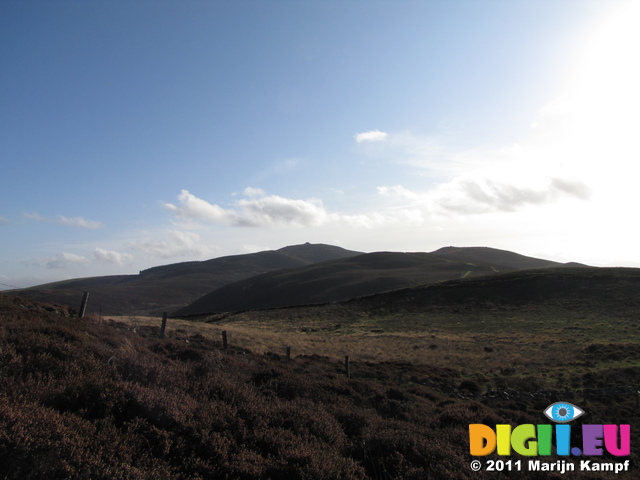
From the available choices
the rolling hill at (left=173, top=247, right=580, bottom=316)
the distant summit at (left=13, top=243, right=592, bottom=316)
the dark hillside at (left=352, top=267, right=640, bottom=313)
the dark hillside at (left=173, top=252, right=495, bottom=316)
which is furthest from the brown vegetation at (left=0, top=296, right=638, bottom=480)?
the dark hillside at (left=173, top=252, right=495, bottom=316)

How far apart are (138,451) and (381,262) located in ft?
556

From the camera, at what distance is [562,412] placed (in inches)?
485

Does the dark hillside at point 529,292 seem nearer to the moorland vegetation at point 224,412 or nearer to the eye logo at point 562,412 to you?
the moorland vegetation at point 224,412

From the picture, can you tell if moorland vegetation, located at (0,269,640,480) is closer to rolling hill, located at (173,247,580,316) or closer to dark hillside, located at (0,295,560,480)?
dark hillside, located at (0,295,560,480)

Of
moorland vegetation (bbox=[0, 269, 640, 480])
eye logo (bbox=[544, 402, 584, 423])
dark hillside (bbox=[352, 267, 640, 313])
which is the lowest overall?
eye logo (bbox=[544, 402, 584, 423])

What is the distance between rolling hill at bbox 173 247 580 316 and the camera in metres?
114

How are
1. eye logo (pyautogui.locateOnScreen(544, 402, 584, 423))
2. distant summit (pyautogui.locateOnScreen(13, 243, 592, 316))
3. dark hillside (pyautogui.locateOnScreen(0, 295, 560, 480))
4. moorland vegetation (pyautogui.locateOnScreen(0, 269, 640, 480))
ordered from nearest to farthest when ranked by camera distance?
1. dark hillside (pyautogui.locateOnScreen(0, 295, 560, 480))
2. moorland vegetation (pyautogui.locateOnScreen(0, 269, 640, 480))
3. eye logo (pyautogui.locateOnScreen(544, 402, 584, 423))
4. distant summit (pyautogui.locateOnScreen(13, 243, 592, 316))

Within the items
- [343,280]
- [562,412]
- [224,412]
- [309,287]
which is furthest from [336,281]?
[224,412]

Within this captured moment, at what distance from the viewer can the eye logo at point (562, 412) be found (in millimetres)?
11720

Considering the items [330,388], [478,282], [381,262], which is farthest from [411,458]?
[381,262]

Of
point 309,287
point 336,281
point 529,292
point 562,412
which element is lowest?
point 562,412

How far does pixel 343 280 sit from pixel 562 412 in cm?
11987

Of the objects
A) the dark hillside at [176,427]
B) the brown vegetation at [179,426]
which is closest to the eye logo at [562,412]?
the dark hillside at [176,427]

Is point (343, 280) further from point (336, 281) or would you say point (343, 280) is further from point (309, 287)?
point (309, 287)
